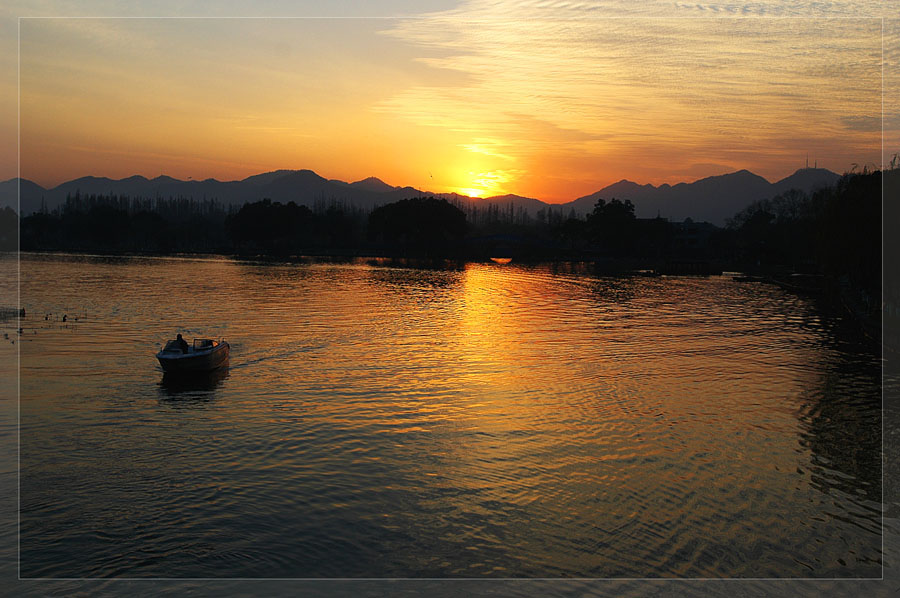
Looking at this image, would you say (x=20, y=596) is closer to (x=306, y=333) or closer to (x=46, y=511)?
(x=46, y=511)

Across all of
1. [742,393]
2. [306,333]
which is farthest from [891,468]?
[306,333]

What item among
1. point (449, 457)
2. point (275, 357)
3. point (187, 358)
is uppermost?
point (187, 358)

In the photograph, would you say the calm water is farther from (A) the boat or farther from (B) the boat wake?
(A) the boat

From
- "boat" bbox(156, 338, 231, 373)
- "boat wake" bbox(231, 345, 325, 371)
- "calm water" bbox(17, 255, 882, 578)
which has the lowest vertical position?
"calm water" bbox(17, 255, 882, 578)

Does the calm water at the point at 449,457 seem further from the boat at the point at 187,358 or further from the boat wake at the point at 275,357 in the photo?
the boat at the point at 187,358

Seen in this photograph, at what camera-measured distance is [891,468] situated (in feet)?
70.8

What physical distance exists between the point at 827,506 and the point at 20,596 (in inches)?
783

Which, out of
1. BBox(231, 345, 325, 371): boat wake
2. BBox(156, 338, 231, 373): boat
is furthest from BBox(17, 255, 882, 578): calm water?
BBox(156, 338, 231, 373): boat

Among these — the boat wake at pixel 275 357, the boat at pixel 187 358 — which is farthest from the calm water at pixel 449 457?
the boat at pixel 187 358

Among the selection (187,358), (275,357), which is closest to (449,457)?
(187,358)

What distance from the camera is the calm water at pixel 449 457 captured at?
51.0 feet

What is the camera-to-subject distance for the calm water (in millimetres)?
15531

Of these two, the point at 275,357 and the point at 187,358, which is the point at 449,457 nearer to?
the point at 187,358

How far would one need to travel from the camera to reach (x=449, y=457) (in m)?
22.1
